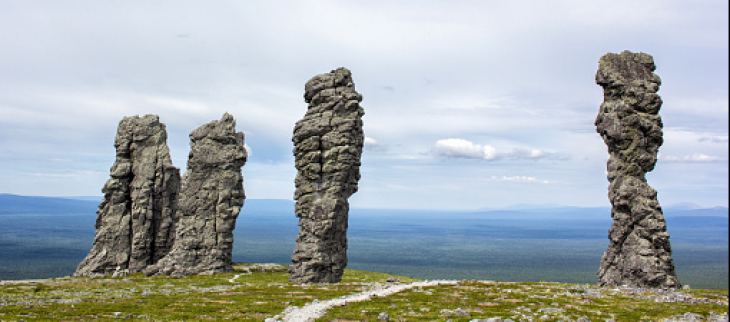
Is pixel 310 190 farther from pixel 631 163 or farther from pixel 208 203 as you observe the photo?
pixel 631 163

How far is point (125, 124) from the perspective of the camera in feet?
264

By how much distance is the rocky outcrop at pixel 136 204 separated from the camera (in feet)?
247

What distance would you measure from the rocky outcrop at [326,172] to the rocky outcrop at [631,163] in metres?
28.3

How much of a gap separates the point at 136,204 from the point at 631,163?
6621cm

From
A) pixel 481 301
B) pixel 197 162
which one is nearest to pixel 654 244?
pixel 481 301

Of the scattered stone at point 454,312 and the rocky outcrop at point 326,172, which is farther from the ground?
the rocky outcrop at point 326,172

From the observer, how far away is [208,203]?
7294 centimetres

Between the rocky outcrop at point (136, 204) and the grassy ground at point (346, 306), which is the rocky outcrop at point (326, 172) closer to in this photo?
the grassy ground at point (346, 306)

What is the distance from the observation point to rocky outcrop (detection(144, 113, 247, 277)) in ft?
233

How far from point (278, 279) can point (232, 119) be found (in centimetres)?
2531

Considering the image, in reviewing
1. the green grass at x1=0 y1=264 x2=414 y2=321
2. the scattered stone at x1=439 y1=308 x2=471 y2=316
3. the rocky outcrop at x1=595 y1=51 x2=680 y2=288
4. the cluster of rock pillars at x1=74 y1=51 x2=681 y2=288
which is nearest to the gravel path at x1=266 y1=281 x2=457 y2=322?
the green grass at x1=0 y1=264 x2=414 y2=321

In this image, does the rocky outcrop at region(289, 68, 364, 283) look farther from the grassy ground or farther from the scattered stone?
the scattered stone

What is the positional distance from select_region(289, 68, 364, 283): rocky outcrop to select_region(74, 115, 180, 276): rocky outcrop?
89.1ft

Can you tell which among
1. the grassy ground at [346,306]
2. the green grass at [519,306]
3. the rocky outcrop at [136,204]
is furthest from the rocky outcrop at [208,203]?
the green grass at [519,306]
